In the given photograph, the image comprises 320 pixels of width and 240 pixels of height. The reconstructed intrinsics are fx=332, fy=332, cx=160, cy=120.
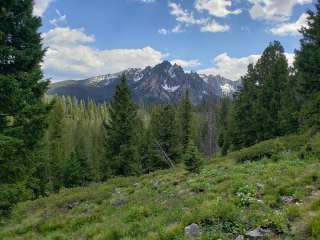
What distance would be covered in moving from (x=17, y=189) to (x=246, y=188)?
319 inches

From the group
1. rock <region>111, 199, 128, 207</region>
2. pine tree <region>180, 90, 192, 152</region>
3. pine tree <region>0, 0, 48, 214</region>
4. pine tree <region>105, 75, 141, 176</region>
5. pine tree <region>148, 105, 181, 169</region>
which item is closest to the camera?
pine tree <region>0, 0, 48, 214</region>

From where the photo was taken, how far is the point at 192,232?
7.62m

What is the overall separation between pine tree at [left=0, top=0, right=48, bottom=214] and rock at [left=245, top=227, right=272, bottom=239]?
8285mm

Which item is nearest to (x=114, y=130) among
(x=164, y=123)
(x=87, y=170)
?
(x=164, y=123)

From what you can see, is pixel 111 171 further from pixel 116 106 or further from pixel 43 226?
pixel 43 226

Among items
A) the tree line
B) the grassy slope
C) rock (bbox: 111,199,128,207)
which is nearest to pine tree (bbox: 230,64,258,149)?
the tree line

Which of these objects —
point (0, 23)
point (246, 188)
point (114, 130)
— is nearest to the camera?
point (246, 188)

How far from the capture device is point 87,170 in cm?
4678

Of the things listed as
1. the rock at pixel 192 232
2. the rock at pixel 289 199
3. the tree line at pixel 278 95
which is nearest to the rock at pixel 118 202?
the rock at pixel 192 232

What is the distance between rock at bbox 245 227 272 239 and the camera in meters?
6.78

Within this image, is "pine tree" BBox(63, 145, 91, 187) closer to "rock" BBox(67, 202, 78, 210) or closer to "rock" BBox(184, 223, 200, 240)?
"rock" BBox(67, 202, 78, 210)

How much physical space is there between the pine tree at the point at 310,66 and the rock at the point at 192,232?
18.8m

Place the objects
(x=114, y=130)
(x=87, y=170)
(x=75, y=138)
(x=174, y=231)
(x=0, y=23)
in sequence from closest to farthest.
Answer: (x=174, y=231) < (x=0, y=23) < (x=114, y=130) < (x=87, y=170) < (x=75, y=138)

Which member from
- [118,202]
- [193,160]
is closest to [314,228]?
[118,202]
